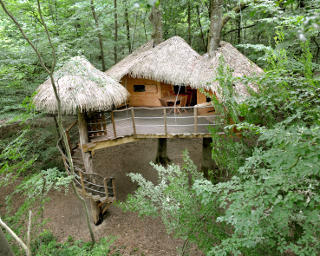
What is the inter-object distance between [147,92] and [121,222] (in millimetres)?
5614

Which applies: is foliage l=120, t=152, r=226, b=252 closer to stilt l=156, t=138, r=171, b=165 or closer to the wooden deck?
the wooden deck

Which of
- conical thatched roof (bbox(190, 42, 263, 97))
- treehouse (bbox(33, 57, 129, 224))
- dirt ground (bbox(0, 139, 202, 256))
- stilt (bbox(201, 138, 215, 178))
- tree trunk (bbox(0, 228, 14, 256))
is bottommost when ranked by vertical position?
dirt ground (bbox(0, 139, 202, 256))

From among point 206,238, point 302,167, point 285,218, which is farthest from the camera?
point 206,238

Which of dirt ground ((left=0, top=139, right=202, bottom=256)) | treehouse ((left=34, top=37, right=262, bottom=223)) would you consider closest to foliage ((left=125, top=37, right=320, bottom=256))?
treehouse ((left=34, top=37, right=262, bottom=223))

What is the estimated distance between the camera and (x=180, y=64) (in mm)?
7656

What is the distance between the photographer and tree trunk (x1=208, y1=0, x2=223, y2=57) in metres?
6.72

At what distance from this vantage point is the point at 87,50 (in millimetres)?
9695

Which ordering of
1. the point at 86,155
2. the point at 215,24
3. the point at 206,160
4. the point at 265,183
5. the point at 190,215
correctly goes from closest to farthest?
the point at 265,183
the point at 190,215
the point at 86,155
the point at 215,24
the point at 206,160

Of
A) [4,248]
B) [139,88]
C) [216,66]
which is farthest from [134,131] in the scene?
[4,248]

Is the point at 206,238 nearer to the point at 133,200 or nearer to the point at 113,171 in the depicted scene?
the point at 133,200

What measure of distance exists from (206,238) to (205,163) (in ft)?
13.8

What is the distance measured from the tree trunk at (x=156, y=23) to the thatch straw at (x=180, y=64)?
2.28ft

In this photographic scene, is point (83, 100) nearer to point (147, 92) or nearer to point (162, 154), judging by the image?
point (147, 92)

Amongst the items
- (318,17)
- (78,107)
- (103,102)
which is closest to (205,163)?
(103,102)
